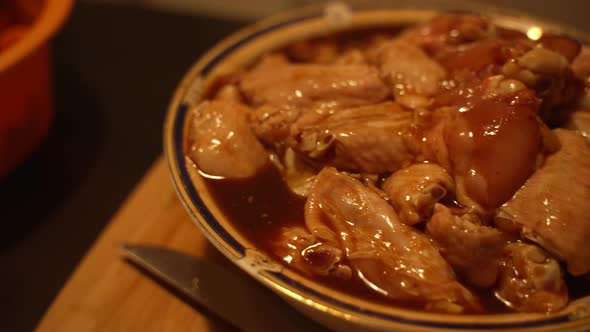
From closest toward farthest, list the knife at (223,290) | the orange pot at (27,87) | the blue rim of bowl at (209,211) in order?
the blue rim of bowl at (209,211) → the knife at (223,290) → the orange pot at (27,87)

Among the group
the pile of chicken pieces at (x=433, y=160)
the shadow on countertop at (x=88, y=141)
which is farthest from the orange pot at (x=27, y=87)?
the pile of chicken pieces at (x=433, y=160)

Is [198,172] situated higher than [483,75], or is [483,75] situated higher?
[483,75]

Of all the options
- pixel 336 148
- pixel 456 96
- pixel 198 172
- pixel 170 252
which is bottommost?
pixel 170 252

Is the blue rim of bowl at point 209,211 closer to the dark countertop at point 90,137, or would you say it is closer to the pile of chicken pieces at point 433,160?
the pile of chicken pieces at point 433,160

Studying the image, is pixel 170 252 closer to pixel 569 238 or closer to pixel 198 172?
pixel 198 172

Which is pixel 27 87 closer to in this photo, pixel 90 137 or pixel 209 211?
pixel 90 137

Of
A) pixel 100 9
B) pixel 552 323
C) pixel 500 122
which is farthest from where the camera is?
pixel 100 9

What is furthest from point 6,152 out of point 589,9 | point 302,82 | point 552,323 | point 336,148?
point 589,9

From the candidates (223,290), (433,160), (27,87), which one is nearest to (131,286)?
(223,290)
